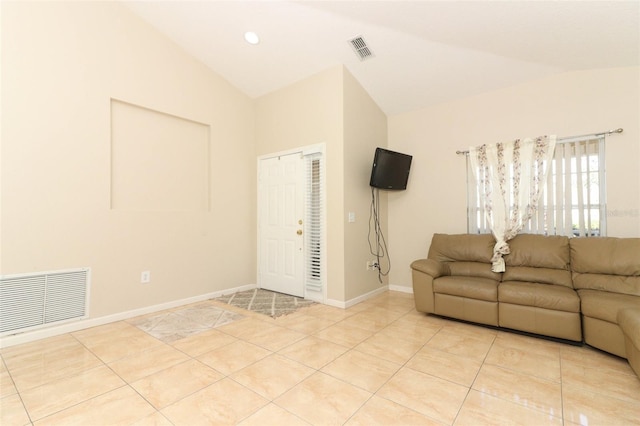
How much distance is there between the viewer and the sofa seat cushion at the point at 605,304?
229 centimetres

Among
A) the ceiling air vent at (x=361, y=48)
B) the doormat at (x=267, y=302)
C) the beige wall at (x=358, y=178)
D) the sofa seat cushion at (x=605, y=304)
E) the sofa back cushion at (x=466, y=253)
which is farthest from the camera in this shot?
the beige wall at (x=358, y=178)

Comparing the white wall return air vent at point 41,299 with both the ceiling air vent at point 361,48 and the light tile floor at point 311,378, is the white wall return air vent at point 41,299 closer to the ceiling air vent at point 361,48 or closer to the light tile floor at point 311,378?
the light tile floor at point 311,378

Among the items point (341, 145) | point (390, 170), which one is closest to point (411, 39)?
point (341, 145)

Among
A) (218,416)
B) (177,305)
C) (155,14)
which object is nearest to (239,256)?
(177,305)

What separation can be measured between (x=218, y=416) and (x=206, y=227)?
284 cm

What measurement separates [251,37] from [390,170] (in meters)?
2.43

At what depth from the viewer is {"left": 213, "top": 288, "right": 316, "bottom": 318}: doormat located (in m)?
3.60

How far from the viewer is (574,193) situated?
10.7 feet

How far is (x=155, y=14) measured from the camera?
3416mm

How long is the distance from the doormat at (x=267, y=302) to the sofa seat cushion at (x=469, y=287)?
5.30 feet

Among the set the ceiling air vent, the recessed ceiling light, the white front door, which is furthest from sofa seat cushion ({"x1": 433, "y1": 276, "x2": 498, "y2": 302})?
the recessed ceiling light

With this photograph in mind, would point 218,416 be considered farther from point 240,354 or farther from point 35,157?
point 35,157

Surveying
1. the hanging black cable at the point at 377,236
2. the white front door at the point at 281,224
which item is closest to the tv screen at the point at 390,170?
the hanging black cable at the point at 377,236

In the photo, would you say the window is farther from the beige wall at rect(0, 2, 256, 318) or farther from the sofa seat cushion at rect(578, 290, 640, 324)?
the beige wall at rect(0, 2, 256, 318)
